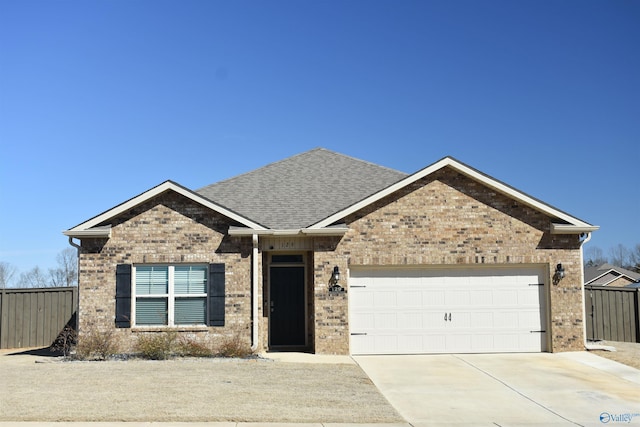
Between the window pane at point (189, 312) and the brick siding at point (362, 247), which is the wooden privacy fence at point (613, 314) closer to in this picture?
the brick siding at point (362, 247)

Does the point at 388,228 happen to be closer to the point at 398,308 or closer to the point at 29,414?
the point at 398,308

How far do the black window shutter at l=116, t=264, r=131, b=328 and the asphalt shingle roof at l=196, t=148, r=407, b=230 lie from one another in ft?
11.6

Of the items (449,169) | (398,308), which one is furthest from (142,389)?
(449,169)

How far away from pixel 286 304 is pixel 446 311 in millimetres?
4197

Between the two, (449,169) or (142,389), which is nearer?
(142,389)

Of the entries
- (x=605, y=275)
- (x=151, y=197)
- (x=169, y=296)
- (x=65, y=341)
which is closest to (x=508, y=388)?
(x=169, y=296)

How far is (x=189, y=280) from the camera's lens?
16.6m

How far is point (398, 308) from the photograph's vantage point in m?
16.8

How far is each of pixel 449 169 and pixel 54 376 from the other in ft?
33.8

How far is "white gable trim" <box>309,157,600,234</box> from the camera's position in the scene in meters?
16.7

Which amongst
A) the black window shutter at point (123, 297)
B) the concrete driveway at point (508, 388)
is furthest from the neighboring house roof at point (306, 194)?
the concrete driveway at point (508, 388)

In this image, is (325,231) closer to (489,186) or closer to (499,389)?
(489,186)

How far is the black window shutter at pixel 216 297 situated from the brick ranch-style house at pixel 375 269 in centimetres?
3

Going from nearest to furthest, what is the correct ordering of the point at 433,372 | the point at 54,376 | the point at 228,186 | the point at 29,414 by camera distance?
the point at 29,414 < the point at 54,376 < the point at 433,372 < the point at 228,186
